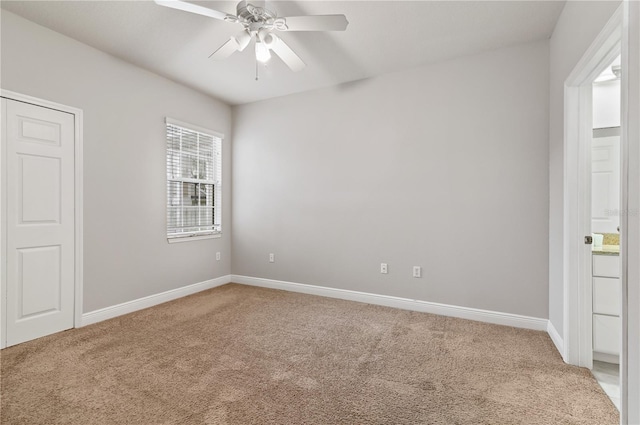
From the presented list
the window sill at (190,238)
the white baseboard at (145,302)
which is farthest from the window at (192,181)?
the white baseboard at (145,302)

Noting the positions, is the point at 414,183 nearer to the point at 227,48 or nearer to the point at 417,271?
the point at 417,271

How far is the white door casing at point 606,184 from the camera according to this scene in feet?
8.47

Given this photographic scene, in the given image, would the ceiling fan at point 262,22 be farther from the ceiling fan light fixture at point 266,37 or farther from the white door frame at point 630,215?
the white door frame at point 630,215

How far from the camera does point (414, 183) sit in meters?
3.42

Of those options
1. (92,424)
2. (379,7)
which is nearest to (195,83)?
(379,7)

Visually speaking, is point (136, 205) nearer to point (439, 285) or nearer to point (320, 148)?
point (320, 148)

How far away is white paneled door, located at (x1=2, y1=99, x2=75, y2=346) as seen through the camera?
2.51 m

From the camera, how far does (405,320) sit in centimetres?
311

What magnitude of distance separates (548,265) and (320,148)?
2.76 meters

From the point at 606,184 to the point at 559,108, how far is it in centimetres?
80

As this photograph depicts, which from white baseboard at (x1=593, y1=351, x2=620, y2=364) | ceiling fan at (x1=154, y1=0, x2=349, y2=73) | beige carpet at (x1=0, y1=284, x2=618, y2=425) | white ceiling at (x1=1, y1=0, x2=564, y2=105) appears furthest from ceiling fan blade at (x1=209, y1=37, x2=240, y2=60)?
white baseboard at (x1=593, y1=351, x2=620, y2=364)

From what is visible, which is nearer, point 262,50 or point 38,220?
point 262,50

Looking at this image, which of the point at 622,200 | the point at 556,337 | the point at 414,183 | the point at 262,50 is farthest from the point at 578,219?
the point at 262,50

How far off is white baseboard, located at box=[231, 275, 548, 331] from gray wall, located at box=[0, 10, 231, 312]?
1221 mm
